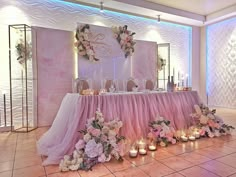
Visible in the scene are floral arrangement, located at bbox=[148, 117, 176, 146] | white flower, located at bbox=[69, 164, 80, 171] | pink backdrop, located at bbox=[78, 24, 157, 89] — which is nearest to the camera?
white flower, located at bbox=[69, 164, 80, 171]

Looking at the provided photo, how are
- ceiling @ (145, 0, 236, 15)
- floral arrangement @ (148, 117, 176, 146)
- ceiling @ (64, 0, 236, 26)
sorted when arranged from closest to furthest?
floral arrangement @ (148, 117, 176, 146) < ceiling @ (64, 0, 236, 26) < ceiling @ (145, 0, 236, 15)

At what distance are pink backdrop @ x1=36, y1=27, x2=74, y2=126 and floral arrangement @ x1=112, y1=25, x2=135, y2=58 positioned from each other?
1.24 metres

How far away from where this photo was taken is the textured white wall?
4117 mm

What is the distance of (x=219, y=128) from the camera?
3443 mm

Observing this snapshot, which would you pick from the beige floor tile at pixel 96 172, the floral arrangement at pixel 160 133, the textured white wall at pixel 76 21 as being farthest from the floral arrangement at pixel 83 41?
the beige floor tile at pixel 96 172

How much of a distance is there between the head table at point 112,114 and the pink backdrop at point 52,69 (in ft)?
5.37

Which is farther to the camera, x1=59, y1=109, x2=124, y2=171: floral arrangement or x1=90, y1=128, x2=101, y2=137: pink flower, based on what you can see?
x1=90, y1=128, x2=101, y2=137: pink flower

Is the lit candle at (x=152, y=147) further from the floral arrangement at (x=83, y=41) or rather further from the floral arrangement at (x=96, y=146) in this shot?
the floral arrangement at (x=83, y=41)

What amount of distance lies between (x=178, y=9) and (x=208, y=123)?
4.04m

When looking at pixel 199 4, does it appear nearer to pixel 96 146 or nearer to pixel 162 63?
pixel 162 63

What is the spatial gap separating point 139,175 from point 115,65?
3591 mm

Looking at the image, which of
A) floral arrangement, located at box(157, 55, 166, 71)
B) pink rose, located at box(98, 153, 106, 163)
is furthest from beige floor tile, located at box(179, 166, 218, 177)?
floral arrangement, located at box(157, 55, 166, 71)

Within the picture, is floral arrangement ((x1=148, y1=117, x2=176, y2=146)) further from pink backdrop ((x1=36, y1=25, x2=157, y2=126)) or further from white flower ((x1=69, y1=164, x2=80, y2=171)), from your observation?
pink backdrop ((x1=36, y1=25, x2=157, y2=126))

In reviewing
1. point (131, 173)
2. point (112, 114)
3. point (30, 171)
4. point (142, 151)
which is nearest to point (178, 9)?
point (112, 114)
